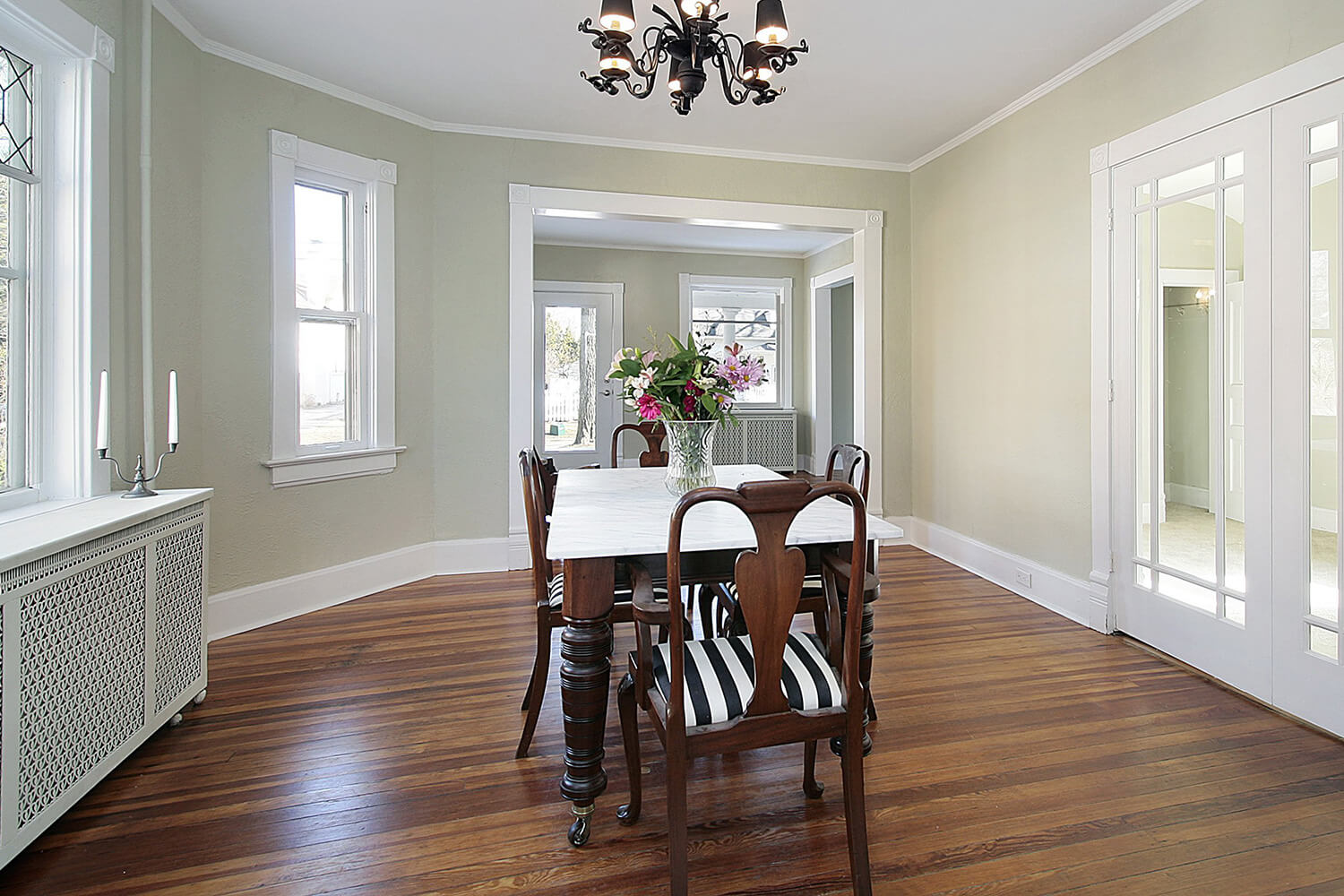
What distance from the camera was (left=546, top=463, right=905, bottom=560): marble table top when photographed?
→ 178 centimetres

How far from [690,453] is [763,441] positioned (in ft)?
17.9

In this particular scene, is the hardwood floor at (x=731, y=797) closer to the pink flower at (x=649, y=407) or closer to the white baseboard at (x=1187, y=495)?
the white baseboard at (x=1187, y=495)

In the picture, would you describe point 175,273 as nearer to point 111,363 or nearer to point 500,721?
point 111,363

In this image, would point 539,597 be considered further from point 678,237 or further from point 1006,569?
point 678,237

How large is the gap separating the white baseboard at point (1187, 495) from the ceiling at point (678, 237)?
394 centimetres

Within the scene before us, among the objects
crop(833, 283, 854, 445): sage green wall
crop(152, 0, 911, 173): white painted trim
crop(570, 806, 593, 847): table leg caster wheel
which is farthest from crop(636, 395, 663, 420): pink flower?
crop(833, 283, 854, 445): sage green wall

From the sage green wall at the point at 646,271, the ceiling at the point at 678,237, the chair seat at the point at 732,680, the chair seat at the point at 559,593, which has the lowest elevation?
the chair seat at the point at 732,680

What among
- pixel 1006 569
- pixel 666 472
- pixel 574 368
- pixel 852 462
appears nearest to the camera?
pixel 852 462

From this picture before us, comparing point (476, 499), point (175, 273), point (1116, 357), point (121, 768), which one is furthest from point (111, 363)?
point (1116, 357)

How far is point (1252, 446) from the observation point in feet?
8.63

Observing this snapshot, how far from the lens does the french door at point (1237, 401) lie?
7.85 ft

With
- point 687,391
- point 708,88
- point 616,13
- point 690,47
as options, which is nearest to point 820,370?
point 708,88

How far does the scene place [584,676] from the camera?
5.99ft

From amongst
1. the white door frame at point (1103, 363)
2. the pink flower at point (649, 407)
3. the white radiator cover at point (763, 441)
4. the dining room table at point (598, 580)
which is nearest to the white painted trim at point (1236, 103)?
the white door frame at point (1103, 363)
